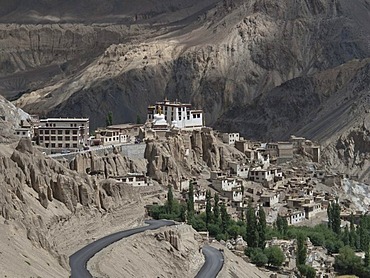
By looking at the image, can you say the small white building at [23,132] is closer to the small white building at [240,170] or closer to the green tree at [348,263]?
the small white building at [240,170]

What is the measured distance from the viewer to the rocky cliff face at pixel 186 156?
224 feet

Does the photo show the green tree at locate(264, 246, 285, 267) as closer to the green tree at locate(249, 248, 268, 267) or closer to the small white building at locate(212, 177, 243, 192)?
the green tree at locate(249, 248, 268, 267)

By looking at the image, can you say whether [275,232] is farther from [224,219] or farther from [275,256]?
[275,256]

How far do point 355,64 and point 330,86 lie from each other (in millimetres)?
4820

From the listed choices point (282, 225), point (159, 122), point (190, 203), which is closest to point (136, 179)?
point (190, 203)

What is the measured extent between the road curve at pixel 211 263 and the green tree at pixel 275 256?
12.3 ft

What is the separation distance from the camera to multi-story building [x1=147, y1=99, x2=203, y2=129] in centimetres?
7762

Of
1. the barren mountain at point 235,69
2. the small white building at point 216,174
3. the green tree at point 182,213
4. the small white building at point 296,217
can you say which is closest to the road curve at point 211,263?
the green tree at point 182,213

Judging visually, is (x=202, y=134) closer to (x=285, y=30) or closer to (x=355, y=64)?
(x=355, y=64)

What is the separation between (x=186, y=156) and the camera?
7294 centimetres

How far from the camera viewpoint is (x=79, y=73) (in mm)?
148625

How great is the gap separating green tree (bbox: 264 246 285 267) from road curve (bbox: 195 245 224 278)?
375 cm

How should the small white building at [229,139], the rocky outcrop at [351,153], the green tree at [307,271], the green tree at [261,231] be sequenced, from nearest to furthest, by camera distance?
the green tree at [307,271], the green tree at [261,231], the small white building at [229,139], the rocky outcrop at [351,153]

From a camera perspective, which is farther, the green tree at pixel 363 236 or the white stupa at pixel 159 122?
the white stupa at pixel 159 122
